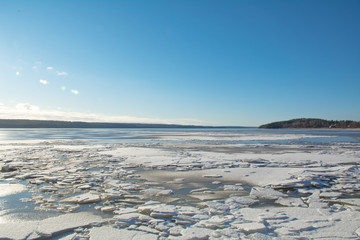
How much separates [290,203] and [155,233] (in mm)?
2389

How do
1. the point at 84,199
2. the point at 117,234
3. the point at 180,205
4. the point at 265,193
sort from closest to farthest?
the point at 117,234
the point at 180,205
the point at 84,199
the point at 265,193

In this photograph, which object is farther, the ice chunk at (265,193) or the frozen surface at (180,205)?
the ice chunk at (265,193)

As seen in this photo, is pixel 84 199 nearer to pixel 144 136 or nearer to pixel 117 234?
pixel 117 234

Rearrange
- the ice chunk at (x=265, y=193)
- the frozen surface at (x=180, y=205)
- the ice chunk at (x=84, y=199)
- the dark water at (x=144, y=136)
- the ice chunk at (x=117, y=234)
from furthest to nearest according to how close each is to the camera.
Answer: the dark water at (x=144, y=136) < the ice chunk at (x=265, y=193) < the ice chunk at (x=84, y=199) < the frozen surface at (x=180, y=205) < the ice chunk at (x=117, y=234)

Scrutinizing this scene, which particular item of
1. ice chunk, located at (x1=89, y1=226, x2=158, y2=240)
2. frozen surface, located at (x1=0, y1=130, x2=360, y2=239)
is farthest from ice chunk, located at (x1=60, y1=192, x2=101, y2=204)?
ice chunk, located at (x1=89, y1=226, x2=158, y2=240)

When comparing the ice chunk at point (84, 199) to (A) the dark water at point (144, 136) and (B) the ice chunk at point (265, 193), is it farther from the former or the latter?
(A) the dark water at point (144, 136)

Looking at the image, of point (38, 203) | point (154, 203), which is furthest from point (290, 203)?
point (38, 203)

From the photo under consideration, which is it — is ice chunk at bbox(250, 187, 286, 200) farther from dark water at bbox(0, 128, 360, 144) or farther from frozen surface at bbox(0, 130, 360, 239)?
dark water at bbox(0, 128, 360, 144)

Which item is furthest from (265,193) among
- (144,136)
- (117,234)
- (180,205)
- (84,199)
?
(144,136)

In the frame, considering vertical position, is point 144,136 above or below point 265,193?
below

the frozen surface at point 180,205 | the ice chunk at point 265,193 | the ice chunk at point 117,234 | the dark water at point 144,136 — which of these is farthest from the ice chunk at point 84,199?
the dark water at point 144,136

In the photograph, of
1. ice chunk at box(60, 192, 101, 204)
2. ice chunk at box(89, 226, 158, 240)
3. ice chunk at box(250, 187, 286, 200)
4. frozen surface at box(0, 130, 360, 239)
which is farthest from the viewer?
ice chunk at box(250, 187, 286, 200)

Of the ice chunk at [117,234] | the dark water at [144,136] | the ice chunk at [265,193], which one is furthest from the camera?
the dark water at [144,136]

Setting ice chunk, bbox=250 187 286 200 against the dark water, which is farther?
the dark water
